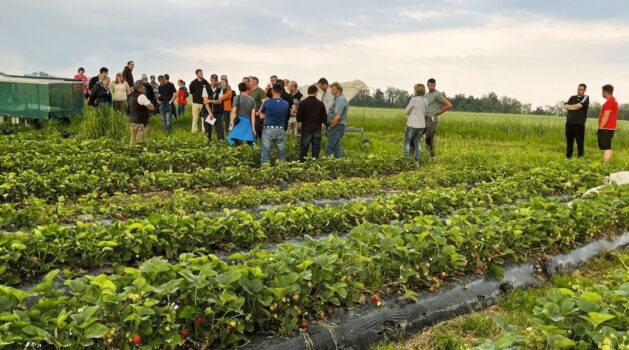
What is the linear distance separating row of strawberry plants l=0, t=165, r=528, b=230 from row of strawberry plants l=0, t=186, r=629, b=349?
2.18 metres

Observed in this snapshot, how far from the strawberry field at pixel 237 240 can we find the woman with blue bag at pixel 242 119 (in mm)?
668

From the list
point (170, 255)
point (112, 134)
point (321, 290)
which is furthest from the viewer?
point (112, 134)

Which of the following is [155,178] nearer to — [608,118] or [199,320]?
[199,320]

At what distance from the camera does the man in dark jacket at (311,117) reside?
1061 cm

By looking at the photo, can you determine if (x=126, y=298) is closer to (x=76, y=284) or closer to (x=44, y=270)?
(x=76, y=284)

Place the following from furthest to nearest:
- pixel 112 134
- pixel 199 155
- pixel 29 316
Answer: pixel 112 134 → pixel 199 155 → pixel 29 316

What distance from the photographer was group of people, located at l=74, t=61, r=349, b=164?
10477mm

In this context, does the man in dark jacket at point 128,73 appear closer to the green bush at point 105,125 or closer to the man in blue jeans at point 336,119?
the green bush at point 105,125

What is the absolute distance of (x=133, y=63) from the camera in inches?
640

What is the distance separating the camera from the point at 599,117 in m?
12.2

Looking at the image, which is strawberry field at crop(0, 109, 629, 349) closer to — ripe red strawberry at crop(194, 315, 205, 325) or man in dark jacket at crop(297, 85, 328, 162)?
ripe red strawberry at crop(194, 315, 205, 325)

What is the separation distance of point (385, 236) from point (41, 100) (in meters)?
14.8

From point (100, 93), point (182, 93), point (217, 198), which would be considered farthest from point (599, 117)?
point (100, 93)

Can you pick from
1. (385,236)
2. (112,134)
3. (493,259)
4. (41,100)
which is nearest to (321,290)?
(385,236)
